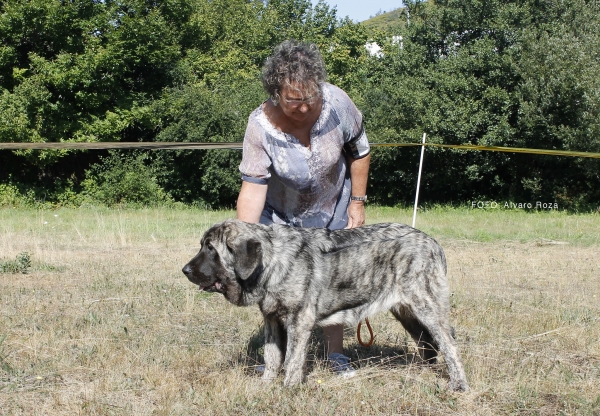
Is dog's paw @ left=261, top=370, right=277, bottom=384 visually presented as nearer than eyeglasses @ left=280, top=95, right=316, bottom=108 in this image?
No

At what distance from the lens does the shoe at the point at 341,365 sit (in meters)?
4.75

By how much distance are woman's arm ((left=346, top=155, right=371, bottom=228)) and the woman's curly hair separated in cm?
76

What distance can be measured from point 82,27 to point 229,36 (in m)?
19.8

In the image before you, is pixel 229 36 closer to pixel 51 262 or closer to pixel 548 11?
pixel 548 11

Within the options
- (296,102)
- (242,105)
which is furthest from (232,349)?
(242,105)

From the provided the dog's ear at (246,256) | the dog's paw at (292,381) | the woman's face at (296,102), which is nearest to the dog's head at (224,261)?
the dog's ear at (246,256)

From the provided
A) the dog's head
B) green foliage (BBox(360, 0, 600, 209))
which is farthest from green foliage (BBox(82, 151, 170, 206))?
the dog's head

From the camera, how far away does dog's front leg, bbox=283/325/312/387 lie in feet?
14.1

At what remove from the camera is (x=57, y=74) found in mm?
23797

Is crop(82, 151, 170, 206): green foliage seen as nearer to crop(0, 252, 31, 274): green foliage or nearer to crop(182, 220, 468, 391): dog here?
crop(0, 252, 31, 274): green foliage

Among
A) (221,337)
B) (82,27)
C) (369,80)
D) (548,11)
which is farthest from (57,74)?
(221,337)

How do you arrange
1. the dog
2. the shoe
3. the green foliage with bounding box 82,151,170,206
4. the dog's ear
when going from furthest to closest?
the green foliage with bounding box 82,151,170,206, the shoe, the dog, the dog's ear

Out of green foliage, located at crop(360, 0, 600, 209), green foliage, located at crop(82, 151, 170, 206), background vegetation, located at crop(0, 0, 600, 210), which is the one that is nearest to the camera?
green foliage, located at crop(360, 0, 600, 209)

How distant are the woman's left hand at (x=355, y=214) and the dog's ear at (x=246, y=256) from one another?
116 cm
